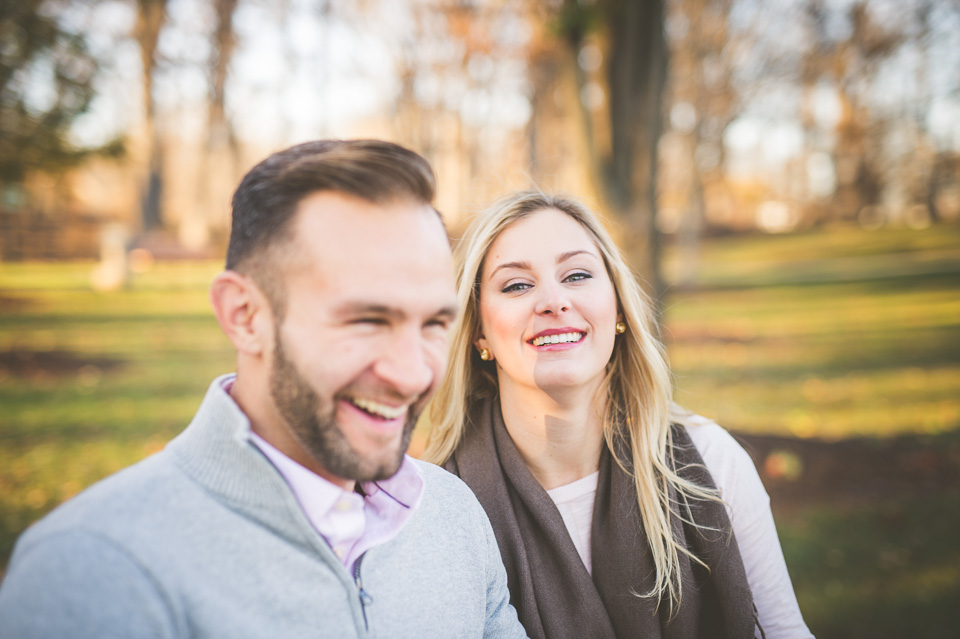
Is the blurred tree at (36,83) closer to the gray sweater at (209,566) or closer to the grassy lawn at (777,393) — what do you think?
the grassy lawn at (777,393)

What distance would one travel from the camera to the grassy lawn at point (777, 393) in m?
4.65

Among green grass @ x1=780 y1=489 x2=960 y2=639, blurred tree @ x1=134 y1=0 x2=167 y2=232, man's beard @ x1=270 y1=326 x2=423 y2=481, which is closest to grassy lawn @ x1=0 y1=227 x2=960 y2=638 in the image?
green grass @ x1=780 y1=489 x2=960 y2=639

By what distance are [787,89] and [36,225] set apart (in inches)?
1119

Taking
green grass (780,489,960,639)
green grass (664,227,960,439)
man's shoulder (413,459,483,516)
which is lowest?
green grass (780,489,960,639)

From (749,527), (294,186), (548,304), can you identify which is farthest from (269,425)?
(749,527)

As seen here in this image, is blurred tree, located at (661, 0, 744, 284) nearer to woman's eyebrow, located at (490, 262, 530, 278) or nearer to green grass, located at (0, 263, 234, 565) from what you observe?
green grass, located at (0, 263, 234, 565)

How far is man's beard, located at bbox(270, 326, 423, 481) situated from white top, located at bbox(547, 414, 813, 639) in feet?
4.66

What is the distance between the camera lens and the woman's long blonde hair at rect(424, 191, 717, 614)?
266 cm

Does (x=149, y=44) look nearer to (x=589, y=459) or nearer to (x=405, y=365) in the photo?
(x=589, y=459)

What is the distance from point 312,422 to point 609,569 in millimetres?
1579

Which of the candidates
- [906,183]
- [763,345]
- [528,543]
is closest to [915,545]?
[528,543]

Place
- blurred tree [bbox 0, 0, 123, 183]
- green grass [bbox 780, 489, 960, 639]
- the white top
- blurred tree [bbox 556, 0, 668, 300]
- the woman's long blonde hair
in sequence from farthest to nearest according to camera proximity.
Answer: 1. blurred tree [bbox 0, 0, 123, 183]
2. blurred tree [bbox 556, 0, 668, 300]
3. green grass [bbox 780, 489, 960, 639]
4. the woman's long blonde hair
5. the white top

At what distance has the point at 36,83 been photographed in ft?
27.5

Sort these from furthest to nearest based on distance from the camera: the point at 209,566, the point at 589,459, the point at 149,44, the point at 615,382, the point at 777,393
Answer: the point at 149,44 < the point at 777,393 < the point at 615,382 < the point at 589,459 < the point at 209,566
